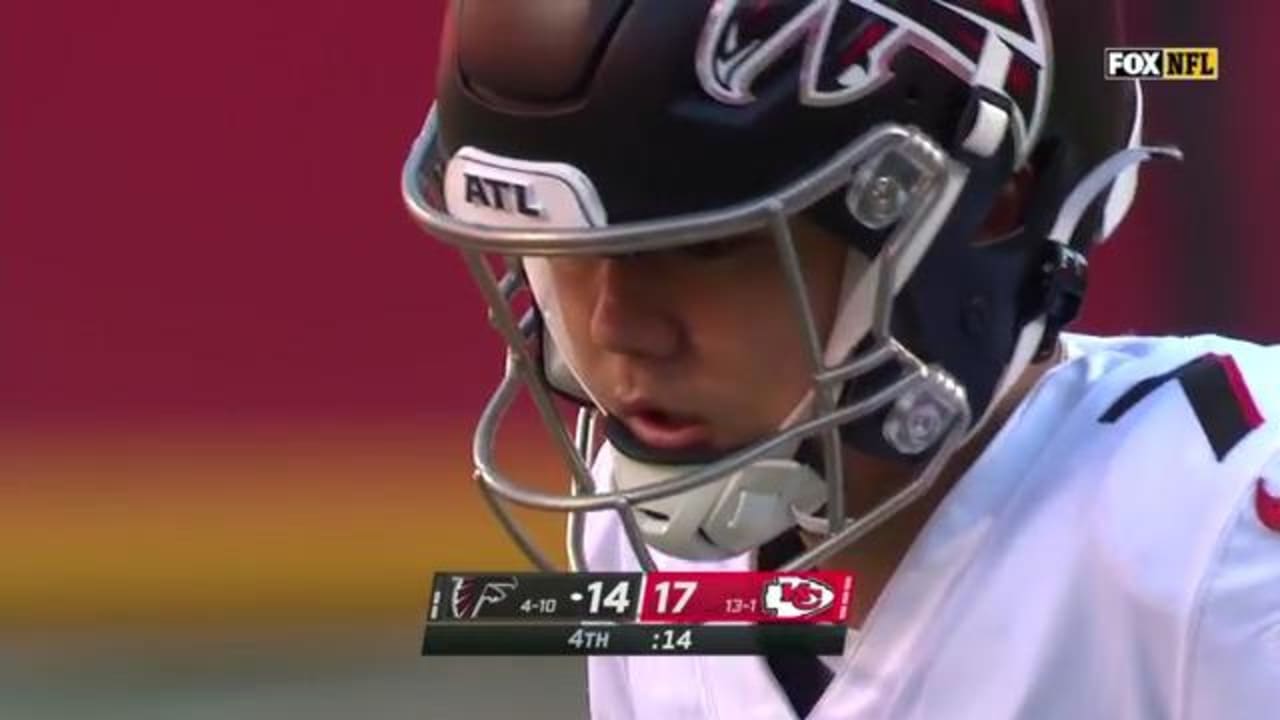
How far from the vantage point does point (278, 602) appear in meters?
3.88

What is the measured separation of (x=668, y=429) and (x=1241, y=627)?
1.10 ft

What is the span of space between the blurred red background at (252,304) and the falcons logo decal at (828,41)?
197 cm

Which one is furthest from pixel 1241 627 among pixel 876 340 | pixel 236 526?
pixel 236 526

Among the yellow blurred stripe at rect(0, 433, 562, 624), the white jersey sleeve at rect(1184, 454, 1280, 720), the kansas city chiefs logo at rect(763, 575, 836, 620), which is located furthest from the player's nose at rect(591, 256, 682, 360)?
the yellow blurred stripe at rect(0, 433, 562, 624)

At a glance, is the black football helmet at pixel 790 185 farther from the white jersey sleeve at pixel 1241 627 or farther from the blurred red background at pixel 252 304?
the blurred red background at pixel 252 304

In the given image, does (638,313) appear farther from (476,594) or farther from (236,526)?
(236,526)

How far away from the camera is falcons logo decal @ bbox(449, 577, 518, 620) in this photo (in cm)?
159

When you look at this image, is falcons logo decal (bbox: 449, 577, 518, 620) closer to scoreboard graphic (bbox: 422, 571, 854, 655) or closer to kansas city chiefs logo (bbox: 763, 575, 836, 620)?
scoreboard graphic (bbox: 422, 571, 854, 655)

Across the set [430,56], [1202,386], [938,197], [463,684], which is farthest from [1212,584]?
[463,684]

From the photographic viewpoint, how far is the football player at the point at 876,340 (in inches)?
54.4

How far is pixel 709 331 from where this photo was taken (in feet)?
4.65

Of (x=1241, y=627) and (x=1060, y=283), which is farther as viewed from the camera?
(x=1060, y=283)

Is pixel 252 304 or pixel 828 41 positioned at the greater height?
pixel 252 304

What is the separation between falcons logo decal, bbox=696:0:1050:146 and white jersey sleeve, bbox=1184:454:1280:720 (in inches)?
12.2
